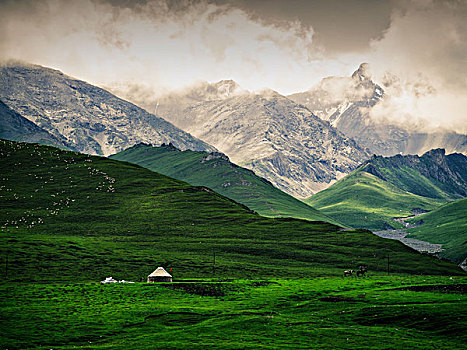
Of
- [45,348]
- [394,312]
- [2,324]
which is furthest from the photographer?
[394,312]

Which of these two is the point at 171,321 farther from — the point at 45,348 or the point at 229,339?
the point at 45,348

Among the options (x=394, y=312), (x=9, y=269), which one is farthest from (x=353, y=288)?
(x=9, y=269)

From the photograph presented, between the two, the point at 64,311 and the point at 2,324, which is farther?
the point at 64,311

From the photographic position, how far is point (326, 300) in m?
121

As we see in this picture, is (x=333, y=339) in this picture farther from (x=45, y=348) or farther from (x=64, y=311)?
(x=64, y=311)

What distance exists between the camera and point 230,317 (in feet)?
332

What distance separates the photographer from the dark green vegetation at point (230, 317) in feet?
266

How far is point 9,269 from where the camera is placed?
602 ft

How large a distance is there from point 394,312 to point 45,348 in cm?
6432

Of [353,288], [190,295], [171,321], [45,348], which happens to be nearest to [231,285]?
[190,295]

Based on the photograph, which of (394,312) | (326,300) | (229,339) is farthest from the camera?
(326,300)

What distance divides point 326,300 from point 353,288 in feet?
91.6

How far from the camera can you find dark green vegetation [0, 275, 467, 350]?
8094 cm

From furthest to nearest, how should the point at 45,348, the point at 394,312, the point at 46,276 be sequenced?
the point at 46,276 < the point at 394,312 < the point at 45,348
